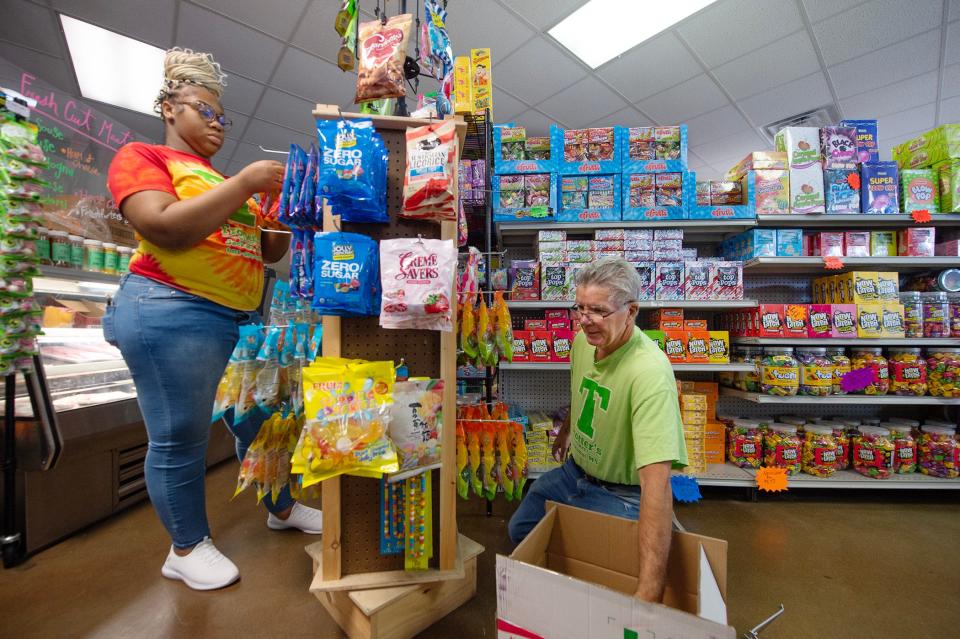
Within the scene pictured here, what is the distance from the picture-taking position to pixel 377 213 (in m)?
1.20

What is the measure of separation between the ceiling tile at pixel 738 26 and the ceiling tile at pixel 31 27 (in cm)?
540

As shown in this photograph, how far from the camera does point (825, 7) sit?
2.96 m

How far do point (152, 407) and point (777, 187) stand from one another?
3.80m

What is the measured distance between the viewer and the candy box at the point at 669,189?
8.66 ft

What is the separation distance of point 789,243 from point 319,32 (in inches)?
166

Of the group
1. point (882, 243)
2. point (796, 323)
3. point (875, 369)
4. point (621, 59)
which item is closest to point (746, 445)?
point (796, 323)

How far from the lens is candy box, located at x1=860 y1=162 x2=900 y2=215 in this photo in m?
2.65

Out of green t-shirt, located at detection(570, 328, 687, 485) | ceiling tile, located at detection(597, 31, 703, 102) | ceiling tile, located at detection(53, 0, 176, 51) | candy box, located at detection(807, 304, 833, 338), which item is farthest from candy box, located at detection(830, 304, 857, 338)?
ceiling tile, located at detection(53, 0, 176, 51)

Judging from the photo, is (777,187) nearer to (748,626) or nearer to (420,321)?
(748,626)

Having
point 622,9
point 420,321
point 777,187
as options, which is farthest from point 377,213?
point 622,9

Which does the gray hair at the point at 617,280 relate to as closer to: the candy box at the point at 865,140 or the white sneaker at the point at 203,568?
the white sneaker at the point at 203,568

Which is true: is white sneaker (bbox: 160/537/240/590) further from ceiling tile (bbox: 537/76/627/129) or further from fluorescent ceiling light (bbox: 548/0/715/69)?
ceiling tile (bbox: 537/76/627/129)

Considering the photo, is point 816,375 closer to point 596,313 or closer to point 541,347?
point 541,347

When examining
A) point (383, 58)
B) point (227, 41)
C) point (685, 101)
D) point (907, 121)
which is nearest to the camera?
point (383, 58)
